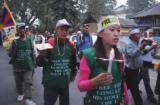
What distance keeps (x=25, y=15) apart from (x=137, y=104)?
6173cm

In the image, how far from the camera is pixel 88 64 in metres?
3.44

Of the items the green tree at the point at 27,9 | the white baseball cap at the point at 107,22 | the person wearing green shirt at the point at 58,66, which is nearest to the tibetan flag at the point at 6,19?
the person wearing green shirt at the point at 58,66

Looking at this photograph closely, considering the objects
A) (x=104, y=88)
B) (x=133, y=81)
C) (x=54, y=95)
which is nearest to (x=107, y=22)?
(x=104, y=88)

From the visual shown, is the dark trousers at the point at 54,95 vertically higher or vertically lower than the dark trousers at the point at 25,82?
higher

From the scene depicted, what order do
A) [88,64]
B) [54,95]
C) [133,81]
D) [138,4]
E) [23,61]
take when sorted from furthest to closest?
[138,4], [23,61], [133,81], [54,95], [88,64]

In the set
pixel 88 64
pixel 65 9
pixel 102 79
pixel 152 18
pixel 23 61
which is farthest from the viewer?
pixel 152 18

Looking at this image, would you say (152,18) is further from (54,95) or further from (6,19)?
(54,95)

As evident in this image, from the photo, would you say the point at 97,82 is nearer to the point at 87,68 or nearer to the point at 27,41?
the point at 87,68

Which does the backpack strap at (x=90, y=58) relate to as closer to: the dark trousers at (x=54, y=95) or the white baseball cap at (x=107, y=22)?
the white baseball cap at (x=107, y=22)

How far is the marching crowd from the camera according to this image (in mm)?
3438

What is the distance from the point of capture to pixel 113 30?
3.45 metres

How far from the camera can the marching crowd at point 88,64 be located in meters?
3.44

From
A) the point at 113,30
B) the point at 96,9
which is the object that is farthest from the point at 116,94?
the point at 96,9

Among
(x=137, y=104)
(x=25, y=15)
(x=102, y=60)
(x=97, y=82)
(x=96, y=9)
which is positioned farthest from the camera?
(x=96, y=9)
